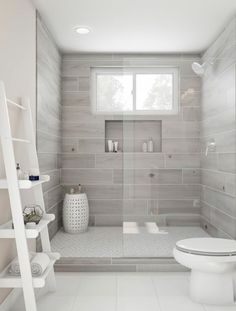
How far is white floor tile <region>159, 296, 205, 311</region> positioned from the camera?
2.26m

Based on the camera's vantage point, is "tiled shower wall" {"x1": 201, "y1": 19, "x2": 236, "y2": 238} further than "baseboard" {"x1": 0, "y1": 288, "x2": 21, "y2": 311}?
Yes

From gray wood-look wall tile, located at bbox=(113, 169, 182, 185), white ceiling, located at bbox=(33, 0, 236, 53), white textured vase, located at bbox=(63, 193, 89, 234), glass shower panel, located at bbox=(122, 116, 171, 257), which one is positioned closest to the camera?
white ceiling, located at bbox=(33, 0, 236, 53)

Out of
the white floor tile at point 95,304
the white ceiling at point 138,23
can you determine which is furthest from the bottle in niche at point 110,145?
the white floor tile at point 95,304

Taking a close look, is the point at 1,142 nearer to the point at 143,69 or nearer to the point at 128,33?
the point at 143,69

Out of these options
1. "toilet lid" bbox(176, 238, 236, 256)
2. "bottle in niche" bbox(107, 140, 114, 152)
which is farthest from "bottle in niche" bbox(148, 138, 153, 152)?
"toilet lid" bbox(176, 238, 236, 256)

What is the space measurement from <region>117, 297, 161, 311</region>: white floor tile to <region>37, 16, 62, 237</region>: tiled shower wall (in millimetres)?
1492

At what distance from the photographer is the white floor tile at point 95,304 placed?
228 cm

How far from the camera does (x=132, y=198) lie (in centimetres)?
344

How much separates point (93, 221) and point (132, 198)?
1.13 metres

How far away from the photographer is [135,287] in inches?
104

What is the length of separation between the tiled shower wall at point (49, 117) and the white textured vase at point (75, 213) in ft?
0.43

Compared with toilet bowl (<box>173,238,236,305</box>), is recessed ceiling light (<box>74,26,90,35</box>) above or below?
above

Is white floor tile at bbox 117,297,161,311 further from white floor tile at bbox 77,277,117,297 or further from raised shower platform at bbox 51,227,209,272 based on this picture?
raised shower platform at bbox 51,227,209,272

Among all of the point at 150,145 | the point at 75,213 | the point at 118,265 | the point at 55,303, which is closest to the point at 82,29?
the point at 150,145
